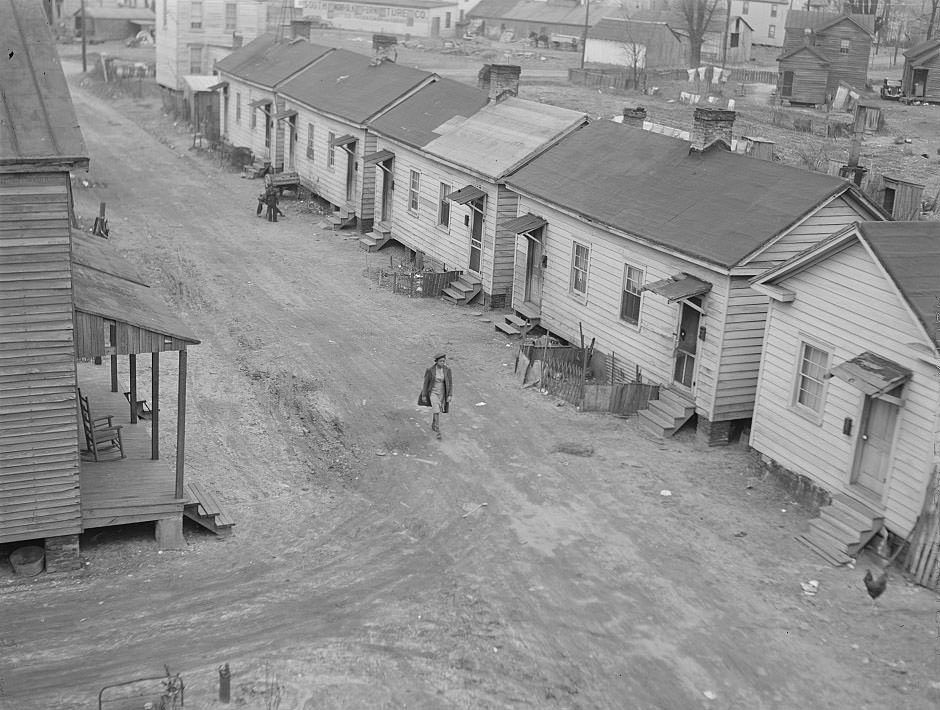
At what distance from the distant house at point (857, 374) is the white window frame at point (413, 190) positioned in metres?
15.4

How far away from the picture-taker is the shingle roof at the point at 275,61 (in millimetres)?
43781

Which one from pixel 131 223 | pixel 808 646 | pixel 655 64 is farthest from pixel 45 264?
pixel 655 64

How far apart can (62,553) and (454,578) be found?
5.10 m

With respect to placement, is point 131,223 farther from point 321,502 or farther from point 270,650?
point 270,650

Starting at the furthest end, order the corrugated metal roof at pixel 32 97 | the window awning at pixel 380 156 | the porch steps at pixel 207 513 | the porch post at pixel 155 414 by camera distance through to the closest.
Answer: the window awning at pixel 380 156 → the porch steps at pixel 207 513 → the porch post at pixel 155 414 → the corrugated metal roof at pixel 32 97

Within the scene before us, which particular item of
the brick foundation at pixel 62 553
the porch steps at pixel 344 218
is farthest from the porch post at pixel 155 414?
the porch steps at pixel 344 218

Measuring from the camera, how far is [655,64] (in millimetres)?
76500

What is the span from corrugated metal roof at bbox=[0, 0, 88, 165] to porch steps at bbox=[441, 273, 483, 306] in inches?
577

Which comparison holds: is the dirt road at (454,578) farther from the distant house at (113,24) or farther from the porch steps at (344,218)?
the distant house at (113,24)

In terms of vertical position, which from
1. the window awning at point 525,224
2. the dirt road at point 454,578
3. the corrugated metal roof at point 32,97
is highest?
the corrugated metal roof at point 32,97

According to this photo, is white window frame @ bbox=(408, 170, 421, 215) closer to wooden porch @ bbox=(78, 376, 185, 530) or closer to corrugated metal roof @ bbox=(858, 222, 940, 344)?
wooden porch @ bbox=(78, 376, 185, 530)

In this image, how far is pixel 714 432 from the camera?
20.3 meters

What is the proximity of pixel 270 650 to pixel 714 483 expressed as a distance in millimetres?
8456

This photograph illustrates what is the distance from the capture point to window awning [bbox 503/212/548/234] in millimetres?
25500
